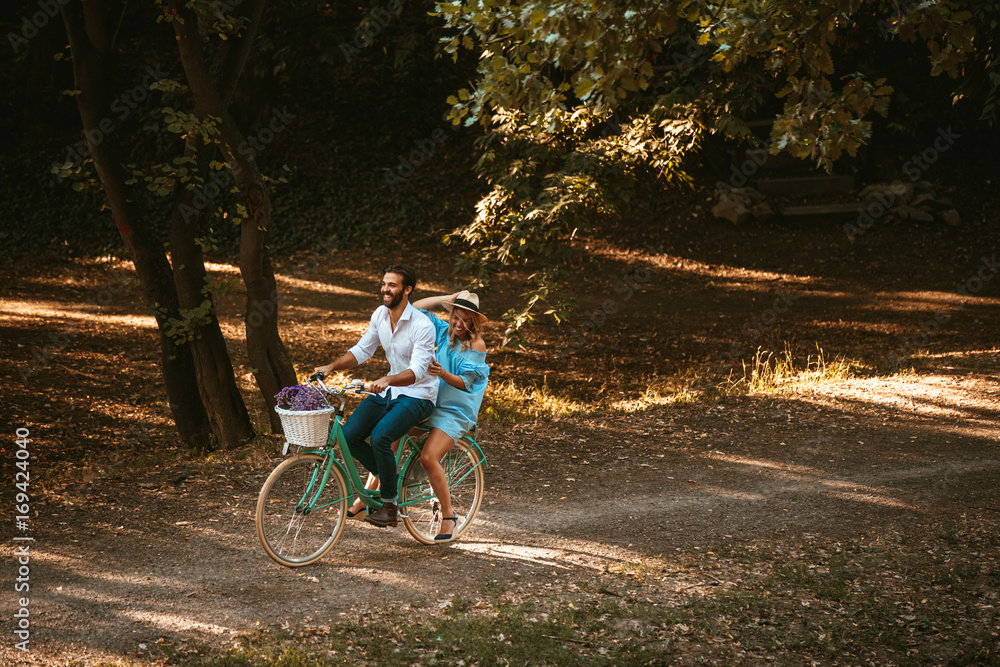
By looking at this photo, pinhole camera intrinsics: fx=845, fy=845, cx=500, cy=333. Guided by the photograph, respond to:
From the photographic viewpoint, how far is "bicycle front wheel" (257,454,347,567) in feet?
15.3

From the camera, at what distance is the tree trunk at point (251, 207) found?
278 inches

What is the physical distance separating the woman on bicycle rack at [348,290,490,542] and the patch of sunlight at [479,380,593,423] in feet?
10.2

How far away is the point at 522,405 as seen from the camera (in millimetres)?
10164

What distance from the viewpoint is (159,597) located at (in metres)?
4.49

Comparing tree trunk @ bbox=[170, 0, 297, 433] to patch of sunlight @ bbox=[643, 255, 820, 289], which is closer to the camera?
tree trunk @ bbox=[170, 0, 297, 433]

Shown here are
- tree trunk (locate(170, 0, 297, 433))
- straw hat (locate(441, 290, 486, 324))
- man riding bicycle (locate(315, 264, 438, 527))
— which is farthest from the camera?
tree trunk (locate(170, 0, 297, 433))

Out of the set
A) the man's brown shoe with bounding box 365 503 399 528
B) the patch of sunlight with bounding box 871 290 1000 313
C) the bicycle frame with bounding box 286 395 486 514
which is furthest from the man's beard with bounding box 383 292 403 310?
the patch of sunlight with bounding box 871 290 1000 313

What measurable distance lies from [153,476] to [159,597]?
2.34 meters

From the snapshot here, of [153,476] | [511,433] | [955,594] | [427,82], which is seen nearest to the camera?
[955,594]

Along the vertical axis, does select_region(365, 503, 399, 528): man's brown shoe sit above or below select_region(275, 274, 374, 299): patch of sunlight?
below

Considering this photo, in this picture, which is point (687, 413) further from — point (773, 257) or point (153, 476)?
point (773, 257)

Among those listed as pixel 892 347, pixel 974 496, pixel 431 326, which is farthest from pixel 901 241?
pixel 431 326

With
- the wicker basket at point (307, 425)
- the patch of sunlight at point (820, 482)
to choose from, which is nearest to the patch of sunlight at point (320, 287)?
the patch of sunlight at point (820, 482)

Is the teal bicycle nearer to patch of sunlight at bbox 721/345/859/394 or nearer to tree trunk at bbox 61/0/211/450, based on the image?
tree trunk at bbox 61/0/211/450
